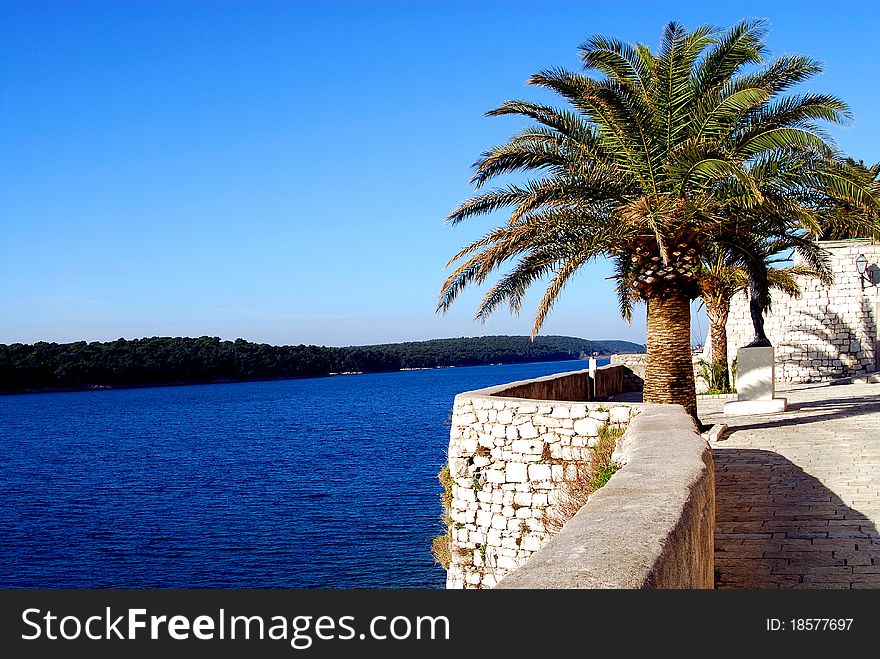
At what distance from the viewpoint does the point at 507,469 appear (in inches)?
379

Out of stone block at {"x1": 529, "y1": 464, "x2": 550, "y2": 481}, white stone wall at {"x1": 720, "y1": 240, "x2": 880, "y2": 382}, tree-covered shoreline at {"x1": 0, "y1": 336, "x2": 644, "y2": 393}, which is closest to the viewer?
stone block at {"x1": 529, "y1": 464, "x2": 550, "y2": 481}

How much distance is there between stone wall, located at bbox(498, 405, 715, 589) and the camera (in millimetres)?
2602

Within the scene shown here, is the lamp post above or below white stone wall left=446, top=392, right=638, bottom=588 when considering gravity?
above

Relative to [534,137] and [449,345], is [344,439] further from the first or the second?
[449,345]

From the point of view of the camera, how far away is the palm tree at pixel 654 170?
10891 mm

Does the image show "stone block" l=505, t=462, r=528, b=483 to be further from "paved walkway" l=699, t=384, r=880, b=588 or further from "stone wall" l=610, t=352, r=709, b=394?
"stone wall" l=610, t=352, r=709, b=394

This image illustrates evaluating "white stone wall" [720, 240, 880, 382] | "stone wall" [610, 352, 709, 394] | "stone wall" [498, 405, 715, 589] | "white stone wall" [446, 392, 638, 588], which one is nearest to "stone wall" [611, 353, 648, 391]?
"stone wall" [610, 352, 709, 394]

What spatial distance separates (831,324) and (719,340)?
4.20m

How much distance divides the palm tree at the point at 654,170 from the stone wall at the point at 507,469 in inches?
99.6

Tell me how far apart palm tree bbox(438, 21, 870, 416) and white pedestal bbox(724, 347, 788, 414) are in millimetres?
3587

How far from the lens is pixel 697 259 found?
11375 millimetres

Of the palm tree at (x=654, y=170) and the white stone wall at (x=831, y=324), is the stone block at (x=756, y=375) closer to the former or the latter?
the palm tree at (x=654, y=170)

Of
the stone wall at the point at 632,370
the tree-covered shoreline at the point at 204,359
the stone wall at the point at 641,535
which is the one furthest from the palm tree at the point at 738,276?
the tree-covered shoreline at the point at 204,359

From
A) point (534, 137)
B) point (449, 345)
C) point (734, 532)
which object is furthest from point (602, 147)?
point (449, 345)
